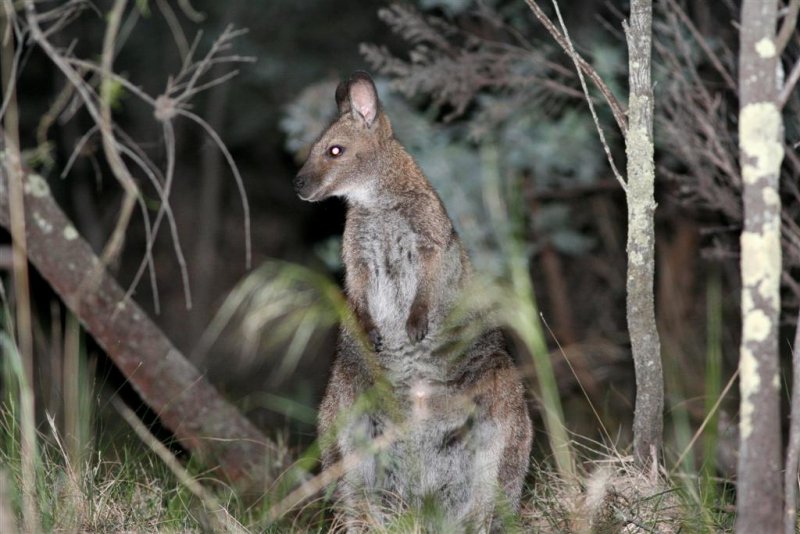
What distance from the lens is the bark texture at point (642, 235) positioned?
4.06m

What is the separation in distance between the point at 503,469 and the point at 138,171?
10.6 meters

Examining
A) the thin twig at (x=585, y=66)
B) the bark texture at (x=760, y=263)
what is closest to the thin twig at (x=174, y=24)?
the thin twig at (x=585, y=66)

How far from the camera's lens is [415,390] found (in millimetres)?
4664

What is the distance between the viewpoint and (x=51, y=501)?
3889 millimetres

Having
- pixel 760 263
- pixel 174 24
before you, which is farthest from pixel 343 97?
pixel 760 263

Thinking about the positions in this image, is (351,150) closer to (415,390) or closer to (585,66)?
(415,390)

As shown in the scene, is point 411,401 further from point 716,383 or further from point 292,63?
point 292,63

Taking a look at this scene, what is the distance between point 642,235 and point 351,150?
64.8 inches

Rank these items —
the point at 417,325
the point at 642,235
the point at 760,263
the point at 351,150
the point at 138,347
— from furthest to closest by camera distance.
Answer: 1. the point at 138,347
2. the point at 351,150
3. the point at 417,325
4. the point at 642,235
5. the point at 760,263

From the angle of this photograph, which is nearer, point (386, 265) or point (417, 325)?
point (417, 325)

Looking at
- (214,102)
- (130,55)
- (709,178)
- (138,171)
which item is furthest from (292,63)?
(709,178)

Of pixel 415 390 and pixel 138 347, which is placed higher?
pixel 415 390

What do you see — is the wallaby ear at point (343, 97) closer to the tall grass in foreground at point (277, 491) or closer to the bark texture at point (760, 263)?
the tall grass in foreground at point (277, 491)

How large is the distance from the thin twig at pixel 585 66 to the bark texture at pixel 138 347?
231 cm
